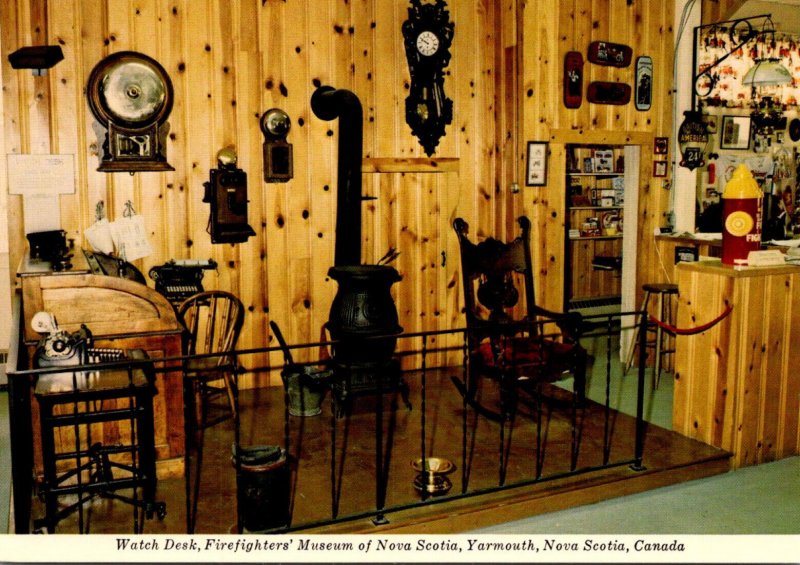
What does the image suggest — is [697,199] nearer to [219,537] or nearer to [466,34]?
[466,34]

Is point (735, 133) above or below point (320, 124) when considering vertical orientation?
above

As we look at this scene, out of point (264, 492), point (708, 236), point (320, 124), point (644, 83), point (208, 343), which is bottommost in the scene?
point (264, 492)

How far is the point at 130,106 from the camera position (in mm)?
4711

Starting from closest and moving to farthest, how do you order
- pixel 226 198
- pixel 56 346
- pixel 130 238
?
pixel 56 346
pixel 130 238
pixel 226 198

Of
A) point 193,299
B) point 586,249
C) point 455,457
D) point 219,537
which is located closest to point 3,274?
point 193,299

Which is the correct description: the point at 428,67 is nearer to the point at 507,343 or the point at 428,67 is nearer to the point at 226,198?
the point at 226,198

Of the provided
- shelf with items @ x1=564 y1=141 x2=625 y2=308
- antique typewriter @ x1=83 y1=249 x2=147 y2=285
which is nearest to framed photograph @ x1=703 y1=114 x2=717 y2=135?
shelf with items @ x1=564 y1=141 x2=625 y2=308

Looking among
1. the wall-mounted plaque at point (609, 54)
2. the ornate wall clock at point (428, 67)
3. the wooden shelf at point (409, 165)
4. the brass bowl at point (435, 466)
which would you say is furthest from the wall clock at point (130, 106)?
the wall-mounted plaque at point (609, 54)

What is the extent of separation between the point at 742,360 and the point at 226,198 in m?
3.30

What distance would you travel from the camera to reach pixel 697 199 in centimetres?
675

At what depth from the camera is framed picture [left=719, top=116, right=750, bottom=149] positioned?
6.79m

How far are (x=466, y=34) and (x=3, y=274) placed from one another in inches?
152

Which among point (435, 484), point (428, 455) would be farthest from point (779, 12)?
point (435, 484)

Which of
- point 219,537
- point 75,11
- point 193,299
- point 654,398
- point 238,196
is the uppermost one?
point 75,11
